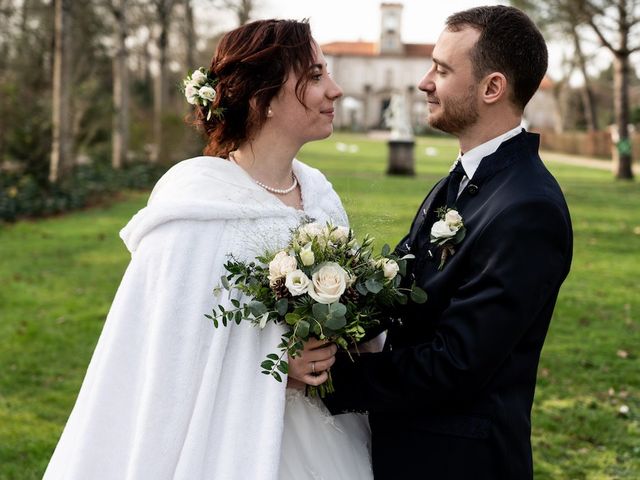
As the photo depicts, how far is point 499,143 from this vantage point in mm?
2486

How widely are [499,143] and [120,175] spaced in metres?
17.8

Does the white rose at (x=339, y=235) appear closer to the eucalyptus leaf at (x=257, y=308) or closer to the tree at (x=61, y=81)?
the eucalyptus leaf at (x=257, y=308)

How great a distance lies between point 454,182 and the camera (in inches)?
103

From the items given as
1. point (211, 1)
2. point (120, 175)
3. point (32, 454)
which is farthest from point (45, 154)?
point (32, 454)

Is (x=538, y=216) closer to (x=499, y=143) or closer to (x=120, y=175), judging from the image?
(x=499, y=143)

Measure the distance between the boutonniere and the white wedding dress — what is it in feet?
1.68

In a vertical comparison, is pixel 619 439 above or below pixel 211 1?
below

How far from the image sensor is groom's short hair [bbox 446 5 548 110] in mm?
2398

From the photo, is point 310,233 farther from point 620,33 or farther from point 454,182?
point 620,33

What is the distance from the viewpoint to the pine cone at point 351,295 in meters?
2.30

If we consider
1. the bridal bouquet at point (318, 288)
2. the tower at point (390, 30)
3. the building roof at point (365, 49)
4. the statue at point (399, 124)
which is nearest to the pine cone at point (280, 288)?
the bridal bouquet at point (318, 288)

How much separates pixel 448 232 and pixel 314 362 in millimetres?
568

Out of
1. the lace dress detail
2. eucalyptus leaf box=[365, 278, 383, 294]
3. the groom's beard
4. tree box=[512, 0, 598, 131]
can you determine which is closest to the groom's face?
the groom's beard

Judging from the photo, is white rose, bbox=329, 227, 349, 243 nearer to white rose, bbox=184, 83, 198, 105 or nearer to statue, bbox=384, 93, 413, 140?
white rose, bbox=184, 83, 198, 105
